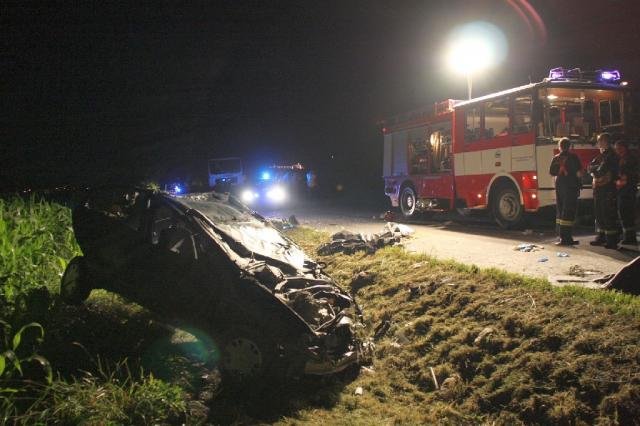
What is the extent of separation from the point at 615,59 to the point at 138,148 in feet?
90.2

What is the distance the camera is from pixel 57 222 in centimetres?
754

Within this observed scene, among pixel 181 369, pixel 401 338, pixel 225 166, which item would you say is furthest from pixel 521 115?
pixel 225 166

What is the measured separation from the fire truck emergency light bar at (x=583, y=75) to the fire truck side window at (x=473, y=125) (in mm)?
1828

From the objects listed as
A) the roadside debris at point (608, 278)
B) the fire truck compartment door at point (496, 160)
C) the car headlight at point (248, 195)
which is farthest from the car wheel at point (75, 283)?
the car headlight at point (248, 195)

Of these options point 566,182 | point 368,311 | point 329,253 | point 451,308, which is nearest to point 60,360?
point 368,311

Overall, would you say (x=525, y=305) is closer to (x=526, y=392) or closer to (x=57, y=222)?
(x=526, y=392)

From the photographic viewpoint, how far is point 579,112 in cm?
926

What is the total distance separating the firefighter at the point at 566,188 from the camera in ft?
25.0

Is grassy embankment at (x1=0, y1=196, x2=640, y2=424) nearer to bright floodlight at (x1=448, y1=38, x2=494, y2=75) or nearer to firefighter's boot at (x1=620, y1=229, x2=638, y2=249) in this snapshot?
firefighter's boot at (x1=620, y1=229, x2=638, y2=249)

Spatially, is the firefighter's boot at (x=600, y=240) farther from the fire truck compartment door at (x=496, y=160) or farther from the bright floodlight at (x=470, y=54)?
the bright floodlight at (x=470, y=54)

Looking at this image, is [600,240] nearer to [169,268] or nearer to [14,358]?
[169,268]

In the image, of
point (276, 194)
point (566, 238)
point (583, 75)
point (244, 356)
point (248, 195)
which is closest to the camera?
point (244, 356)

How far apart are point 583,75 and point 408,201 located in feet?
19.4

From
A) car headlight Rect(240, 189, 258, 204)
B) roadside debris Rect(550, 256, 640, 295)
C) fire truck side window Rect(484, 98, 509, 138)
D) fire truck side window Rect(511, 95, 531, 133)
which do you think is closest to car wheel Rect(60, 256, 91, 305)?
roadside debris Rect(550, 256, 640, 295)
